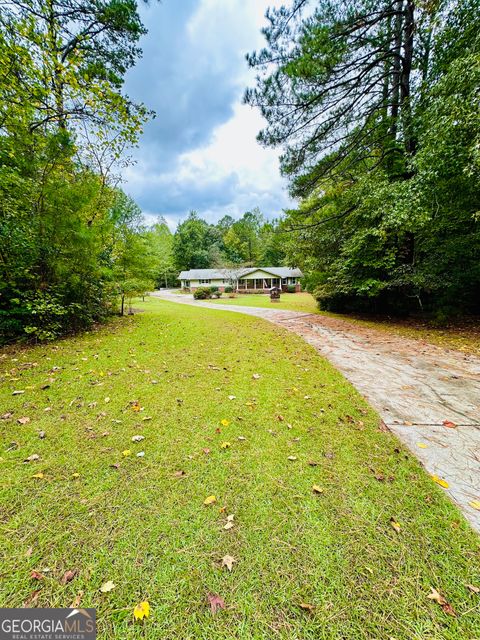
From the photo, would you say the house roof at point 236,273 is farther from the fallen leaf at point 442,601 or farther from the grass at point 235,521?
the fallen leaf at point 442,601

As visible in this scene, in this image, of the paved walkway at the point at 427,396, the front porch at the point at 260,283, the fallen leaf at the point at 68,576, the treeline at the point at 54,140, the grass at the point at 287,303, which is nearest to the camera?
the fallen leaf at the point at 68,576

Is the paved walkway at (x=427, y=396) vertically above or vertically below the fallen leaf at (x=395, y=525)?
above

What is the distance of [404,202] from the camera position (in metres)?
6.13

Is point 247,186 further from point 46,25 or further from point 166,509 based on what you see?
point 166,509

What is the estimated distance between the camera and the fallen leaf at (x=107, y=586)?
1316mm

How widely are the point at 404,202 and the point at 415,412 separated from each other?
5563 mm

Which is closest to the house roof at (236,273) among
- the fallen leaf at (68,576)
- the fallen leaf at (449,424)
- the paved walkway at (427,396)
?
the paved walkway at (427,396)

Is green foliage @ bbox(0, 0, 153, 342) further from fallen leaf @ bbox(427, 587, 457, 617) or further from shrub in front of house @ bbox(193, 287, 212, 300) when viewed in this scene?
shrub in front of house @ bbox(193, 287, 212, 300)

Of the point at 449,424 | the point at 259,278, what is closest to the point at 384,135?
the point at 449,424

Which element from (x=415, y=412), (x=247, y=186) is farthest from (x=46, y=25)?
(x=247, y=186)

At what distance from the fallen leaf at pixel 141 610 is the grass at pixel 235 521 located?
3 centimetres

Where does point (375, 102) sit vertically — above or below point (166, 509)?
above

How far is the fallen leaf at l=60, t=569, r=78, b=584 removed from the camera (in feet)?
4.47

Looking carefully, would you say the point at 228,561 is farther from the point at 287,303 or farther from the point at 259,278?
the point at 259,278
